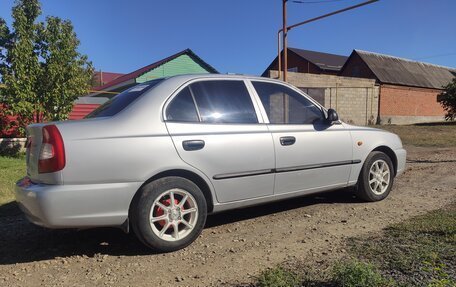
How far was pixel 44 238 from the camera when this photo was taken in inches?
171

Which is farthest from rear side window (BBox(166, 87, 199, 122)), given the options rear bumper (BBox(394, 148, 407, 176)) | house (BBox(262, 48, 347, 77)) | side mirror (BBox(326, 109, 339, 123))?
house (BBox(262, 48, 347, 77))

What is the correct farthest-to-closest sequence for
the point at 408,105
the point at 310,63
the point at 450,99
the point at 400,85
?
the point at 310,63 < the point at 408,105 < the point at 400,85 < the point at 450,99

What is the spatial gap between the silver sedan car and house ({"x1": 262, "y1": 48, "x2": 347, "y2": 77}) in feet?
116

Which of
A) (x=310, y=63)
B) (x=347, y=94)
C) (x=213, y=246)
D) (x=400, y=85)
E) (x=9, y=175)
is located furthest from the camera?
(x=310, y=63)

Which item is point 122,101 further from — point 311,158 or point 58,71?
point 58,71

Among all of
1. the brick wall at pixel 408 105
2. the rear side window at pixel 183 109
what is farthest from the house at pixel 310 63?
the rear side window at pixel 183 109

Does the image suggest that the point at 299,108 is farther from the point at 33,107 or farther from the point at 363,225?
the point at 33,107

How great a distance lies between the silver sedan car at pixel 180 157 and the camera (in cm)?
339

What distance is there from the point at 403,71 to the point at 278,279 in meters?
36.4

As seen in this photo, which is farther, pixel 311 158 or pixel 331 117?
pixel 331 117

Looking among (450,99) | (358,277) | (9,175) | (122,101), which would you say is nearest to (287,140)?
(122,101)

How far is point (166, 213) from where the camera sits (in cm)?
373

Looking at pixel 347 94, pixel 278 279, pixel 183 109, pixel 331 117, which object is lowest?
pixel 278 279

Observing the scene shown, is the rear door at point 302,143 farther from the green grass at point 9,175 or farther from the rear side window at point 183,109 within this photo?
the green grass at point 9,175
